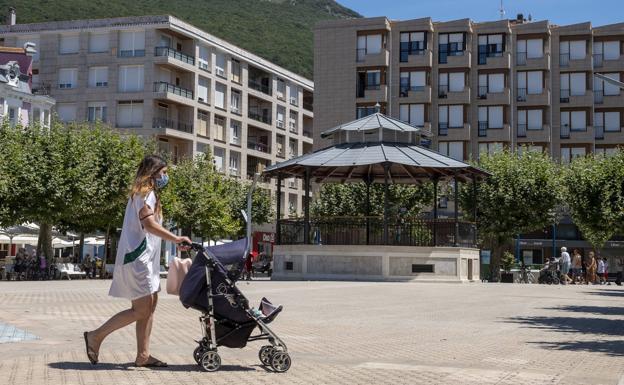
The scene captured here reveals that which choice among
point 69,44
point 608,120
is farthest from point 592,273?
point 69,44

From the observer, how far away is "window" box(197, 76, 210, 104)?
69.2m

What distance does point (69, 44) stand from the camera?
6744 centimetres

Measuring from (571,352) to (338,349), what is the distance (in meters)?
2.80

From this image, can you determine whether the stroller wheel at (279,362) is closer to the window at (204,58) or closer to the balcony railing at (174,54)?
the balcony railing at (174,54)

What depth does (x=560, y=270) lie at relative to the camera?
40.5m

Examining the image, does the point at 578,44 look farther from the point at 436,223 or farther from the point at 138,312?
the point at 138,312

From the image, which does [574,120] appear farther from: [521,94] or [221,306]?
[221,306]

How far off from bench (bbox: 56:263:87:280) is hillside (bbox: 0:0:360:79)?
71.4 meters

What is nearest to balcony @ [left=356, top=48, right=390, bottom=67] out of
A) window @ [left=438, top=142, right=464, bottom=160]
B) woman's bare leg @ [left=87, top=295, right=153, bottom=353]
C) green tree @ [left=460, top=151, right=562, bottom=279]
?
window @ [left=438, top=142, right=464, bottom=160]

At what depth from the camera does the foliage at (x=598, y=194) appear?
42594 millimetres

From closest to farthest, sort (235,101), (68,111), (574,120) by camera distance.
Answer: (68,111), (574,120), (235,101)

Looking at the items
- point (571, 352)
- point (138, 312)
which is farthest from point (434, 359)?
point (138, 312)

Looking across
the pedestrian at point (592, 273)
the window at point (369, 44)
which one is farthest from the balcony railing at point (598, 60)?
the pedestrian at point (592, 273)

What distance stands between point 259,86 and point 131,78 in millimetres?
17000
